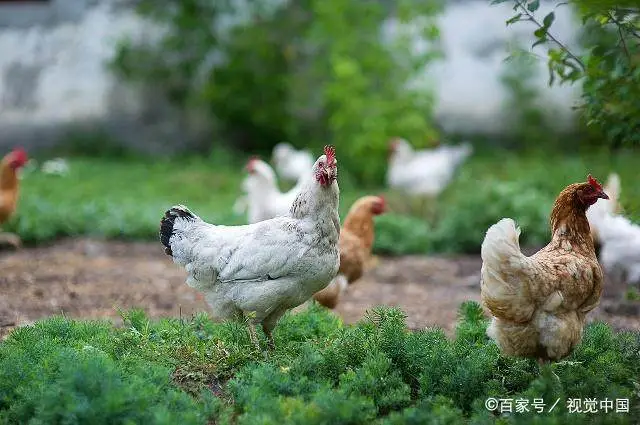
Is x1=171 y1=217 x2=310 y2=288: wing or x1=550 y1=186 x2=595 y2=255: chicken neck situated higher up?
x1=550 y1=186 x2=595 y2=255: chicken neck

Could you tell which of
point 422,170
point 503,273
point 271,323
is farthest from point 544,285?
point 422,170

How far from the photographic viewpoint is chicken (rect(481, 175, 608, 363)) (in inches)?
175

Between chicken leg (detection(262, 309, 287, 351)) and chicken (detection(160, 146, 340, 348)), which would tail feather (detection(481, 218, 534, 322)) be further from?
chicken leg (detection(262, 309, 287, 351))

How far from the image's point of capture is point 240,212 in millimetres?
10023

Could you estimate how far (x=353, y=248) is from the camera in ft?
22.1

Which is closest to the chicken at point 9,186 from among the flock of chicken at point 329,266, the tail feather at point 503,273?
the flock of chicken at point 329,266

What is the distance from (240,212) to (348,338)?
5266 mm

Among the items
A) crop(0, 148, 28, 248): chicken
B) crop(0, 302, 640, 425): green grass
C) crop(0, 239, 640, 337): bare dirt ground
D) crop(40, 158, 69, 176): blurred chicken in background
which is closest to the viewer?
crop(0, 302, 640, 425): green grass

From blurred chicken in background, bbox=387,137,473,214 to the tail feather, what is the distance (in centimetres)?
594

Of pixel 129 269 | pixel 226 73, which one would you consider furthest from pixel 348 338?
pixel 226 73

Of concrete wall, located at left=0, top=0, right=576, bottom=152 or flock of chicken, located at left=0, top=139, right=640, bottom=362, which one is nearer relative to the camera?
flock of chicken, located at left=0, top=139, right=640, bottom=362
